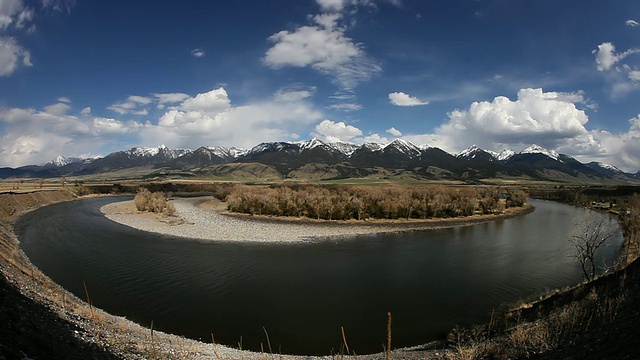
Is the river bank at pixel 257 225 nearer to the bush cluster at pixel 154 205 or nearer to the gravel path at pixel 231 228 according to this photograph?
the gravel path at pixel 231 228

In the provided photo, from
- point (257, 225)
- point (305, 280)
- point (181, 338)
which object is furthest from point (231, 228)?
point (181, 338)

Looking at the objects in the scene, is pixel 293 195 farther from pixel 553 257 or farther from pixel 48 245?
pixel 553 257

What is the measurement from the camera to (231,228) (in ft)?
204

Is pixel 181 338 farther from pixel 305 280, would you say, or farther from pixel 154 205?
pixel 154 205

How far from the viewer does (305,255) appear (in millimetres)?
43625

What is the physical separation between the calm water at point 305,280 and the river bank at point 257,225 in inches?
199

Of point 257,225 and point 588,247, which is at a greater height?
point 588,247

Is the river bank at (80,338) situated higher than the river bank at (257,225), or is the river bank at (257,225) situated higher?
the river bank at (80,338)

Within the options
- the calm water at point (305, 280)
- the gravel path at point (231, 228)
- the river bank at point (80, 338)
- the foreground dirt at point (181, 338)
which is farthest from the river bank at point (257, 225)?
the foreground dirt at point (181, 338)

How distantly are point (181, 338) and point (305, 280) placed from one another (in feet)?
47.8

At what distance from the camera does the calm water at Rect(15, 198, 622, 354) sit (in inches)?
887

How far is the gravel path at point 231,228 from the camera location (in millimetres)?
55100

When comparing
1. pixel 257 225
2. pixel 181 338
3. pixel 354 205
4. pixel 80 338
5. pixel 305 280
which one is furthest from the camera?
pixel 354 205

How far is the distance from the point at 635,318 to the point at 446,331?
1212 cm
